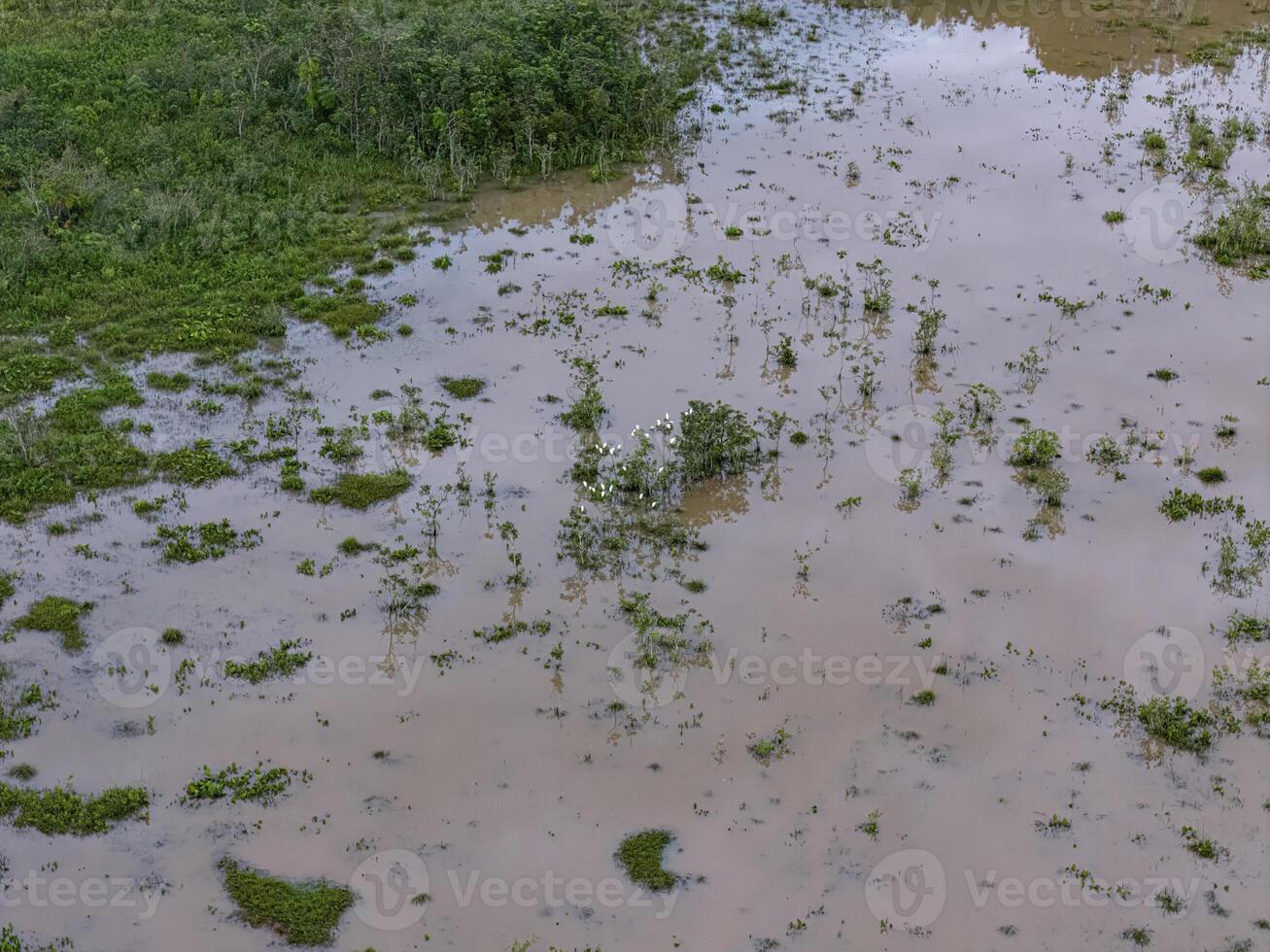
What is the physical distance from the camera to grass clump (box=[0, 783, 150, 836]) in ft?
35.8

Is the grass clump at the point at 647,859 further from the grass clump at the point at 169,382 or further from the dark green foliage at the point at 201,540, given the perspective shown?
the grass clump at the point at 169,382

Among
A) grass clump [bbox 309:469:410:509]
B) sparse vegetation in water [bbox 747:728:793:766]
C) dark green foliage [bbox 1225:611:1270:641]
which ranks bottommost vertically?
sparse vegetation in water [bbox 747:728:793:766]

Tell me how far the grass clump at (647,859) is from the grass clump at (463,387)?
761 cm

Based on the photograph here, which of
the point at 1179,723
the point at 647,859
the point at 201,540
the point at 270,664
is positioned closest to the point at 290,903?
the point at 270,664

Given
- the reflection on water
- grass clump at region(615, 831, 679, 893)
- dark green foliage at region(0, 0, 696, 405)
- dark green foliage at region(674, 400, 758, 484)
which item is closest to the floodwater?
grass clump at region(615, 831, 679, 893)

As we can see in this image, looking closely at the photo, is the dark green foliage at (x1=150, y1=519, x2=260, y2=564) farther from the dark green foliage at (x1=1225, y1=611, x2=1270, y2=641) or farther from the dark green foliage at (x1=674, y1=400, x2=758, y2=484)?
the dark green foliage at (x1=1225, y1=611, x2=1270, y2=641)

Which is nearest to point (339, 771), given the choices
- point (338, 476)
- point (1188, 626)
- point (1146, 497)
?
point (338, 476)

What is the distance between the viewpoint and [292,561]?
1397cm

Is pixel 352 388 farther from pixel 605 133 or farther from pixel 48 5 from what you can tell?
pixel 48 5

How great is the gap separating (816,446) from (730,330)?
3.08m

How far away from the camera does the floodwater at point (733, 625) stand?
10.6 meters

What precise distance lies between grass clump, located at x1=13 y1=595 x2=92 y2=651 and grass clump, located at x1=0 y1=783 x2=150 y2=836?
197 cm

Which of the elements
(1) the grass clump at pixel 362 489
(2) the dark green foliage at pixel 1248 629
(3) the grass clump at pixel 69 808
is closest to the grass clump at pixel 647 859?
(3) the grass clump at pixel 69 808

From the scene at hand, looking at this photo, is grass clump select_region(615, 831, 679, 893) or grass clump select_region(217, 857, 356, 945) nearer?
grass clump select_region(217, 857, 356, 945)
